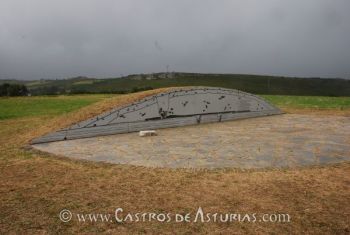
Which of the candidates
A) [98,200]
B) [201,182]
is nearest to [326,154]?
[201,182]

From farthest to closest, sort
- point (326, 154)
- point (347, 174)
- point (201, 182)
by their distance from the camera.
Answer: point (326, 154)
point (347, 174)
point (201, 182)

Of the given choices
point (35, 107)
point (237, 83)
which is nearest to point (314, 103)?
point (35, 107)

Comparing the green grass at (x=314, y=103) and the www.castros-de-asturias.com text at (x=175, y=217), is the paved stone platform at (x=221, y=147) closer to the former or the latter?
the www.castros-de-asturias.com text at (x=175, y=217)

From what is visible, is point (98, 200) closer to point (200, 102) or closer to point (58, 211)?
point (58, 211)

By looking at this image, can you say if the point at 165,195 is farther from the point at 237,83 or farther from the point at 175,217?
the point at 237,83

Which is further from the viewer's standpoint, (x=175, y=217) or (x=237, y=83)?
(x=237, y=83)

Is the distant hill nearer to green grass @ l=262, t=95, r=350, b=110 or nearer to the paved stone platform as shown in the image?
green grass @ l=262, t=95, r=350, b=110

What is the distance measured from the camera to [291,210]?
13.3ft

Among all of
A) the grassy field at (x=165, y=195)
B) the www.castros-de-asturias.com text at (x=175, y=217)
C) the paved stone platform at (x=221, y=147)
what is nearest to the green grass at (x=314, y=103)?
the paved stone platform at (x=221, y=147)

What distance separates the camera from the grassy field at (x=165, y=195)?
12.0ft

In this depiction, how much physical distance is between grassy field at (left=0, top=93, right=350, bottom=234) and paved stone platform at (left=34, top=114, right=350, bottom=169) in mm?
474

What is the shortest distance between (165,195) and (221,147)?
2.87m

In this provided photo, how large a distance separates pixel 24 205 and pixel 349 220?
3683mm

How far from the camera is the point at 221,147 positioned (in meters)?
7.17
